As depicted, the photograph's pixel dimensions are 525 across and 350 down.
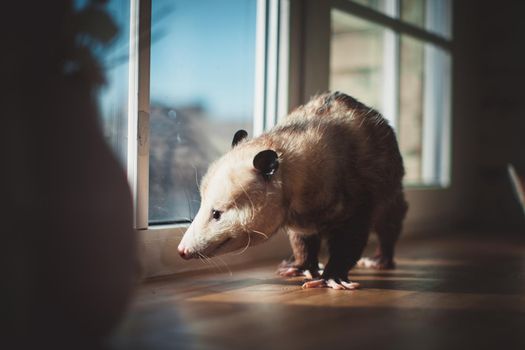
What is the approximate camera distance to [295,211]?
7.22 ft

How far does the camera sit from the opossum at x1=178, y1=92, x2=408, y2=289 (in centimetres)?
206

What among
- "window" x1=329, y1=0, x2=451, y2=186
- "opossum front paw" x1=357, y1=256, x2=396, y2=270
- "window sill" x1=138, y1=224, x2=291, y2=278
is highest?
"window" x1=329, y1=0, x2=451, y2=186

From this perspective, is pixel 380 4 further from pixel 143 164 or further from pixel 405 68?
pixel 143 164

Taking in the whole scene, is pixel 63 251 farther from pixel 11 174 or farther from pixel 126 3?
pixel 126 3

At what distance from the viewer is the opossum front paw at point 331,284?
2.25m

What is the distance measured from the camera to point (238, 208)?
2.06 m

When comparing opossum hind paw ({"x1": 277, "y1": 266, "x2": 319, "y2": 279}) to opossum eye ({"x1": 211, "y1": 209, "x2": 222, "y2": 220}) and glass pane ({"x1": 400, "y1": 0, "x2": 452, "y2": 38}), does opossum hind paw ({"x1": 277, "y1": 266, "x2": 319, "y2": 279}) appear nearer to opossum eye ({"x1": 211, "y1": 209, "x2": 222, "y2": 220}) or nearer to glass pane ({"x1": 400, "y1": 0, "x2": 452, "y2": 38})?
opossum eye ({"x1": 211, "y1": 209, "x2": 222, "y2": 220})

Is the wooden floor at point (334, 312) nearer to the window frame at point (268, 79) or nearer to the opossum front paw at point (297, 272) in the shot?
the opossum front paw at point (297, 272)

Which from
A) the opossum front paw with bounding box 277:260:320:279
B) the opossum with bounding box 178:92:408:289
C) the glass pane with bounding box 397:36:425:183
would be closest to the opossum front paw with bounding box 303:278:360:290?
the opossum with bounding box 178:92:408:289

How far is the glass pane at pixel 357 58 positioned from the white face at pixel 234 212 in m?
1.65

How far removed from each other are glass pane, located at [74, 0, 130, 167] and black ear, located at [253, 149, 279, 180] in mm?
426

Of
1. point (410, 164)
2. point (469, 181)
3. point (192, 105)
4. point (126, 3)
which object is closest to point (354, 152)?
point (192, 105)

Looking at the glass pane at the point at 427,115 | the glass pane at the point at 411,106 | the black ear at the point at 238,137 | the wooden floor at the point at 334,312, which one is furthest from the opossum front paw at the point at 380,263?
the glass pane at the point at 427,115

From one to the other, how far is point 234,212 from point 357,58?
2307 millimetres
